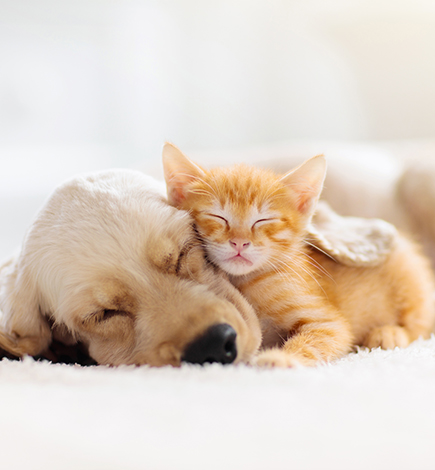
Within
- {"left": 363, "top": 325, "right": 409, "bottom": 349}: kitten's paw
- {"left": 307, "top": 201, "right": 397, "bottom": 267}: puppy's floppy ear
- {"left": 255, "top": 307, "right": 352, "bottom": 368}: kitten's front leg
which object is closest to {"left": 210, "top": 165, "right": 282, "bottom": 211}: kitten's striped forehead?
{"left": 307, "top": 201, "right": 397, "bottom": 267}: puppy's floppy ear

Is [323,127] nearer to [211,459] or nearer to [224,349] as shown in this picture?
[224,349]

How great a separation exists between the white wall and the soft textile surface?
3486 mm

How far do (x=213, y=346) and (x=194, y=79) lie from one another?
3801 mm

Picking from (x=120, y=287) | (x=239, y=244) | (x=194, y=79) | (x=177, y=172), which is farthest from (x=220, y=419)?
(x=194, y=79)

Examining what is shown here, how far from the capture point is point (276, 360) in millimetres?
1174

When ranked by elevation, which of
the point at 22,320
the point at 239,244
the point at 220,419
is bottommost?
the point at 22,320

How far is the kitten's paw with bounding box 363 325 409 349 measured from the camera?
159cm

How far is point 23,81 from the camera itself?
3910 mm

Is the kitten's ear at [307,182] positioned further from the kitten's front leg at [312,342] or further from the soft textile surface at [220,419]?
the soft textile surface at [220,419]

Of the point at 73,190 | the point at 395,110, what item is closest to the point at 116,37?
the point at 395,110

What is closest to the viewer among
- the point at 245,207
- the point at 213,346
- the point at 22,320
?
the point at 213,346

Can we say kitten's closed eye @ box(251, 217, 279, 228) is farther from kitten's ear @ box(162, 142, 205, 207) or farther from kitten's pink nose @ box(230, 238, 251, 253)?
kitten's ear @ box(162, 142, 205, 207)

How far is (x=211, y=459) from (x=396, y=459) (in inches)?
10.5

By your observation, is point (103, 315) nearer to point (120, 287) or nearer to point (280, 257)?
point (120, 287)
